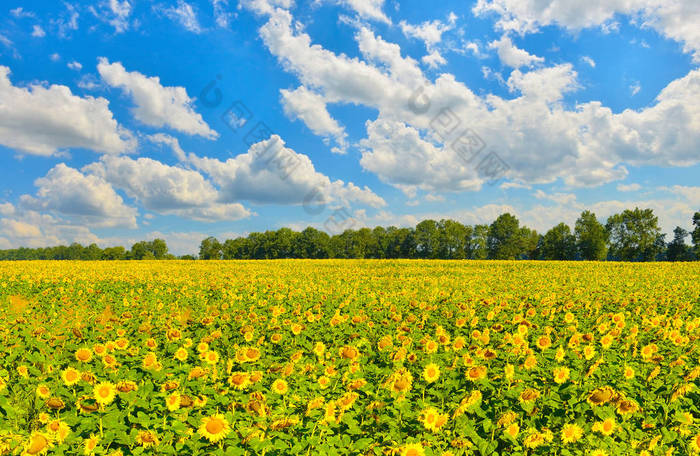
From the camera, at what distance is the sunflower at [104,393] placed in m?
3.54

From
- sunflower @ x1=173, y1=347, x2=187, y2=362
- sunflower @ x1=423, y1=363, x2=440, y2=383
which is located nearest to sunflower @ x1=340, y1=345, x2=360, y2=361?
sunflower @ x1=423, y1=363, x2=440, y2=383

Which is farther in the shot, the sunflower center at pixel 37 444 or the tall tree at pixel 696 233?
the tall tree at pixel 696 233

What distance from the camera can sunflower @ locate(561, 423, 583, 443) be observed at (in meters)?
3.28

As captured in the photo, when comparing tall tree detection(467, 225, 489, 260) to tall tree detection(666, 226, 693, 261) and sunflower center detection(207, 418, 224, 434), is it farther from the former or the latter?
sunflower center detection(207, 418, 224, 434)

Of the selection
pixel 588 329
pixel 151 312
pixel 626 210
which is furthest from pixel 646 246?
pixel 151 312

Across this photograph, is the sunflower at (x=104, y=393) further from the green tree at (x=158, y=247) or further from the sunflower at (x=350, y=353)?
the green tree at (x=158, y=247)

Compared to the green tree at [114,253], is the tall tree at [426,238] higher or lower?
higher

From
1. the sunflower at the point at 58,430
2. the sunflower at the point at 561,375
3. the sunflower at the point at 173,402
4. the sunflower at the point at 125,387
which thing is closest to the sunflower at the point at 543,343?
the sunflower at the point at 561,375

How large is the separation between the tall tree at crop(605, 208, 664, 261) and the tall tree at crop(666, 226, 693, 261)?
2493 mm

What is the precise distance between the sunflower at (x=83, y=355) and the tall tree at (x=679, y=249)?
91.8m

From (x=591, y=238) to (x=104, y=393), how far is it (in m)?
84.4

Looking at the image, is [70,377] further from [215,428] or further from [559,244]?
[559,244]

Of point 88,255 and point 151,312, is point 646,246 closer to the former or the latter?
point 151,312

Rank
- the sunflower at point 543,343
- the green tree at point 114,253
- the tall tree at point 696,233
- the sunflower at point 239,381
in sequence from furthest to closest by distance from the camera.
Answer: the green tree at point 114,253 < the tall tree at point 696,233 < the sunflower at point 543,343 < the sunflower at point 239,381
